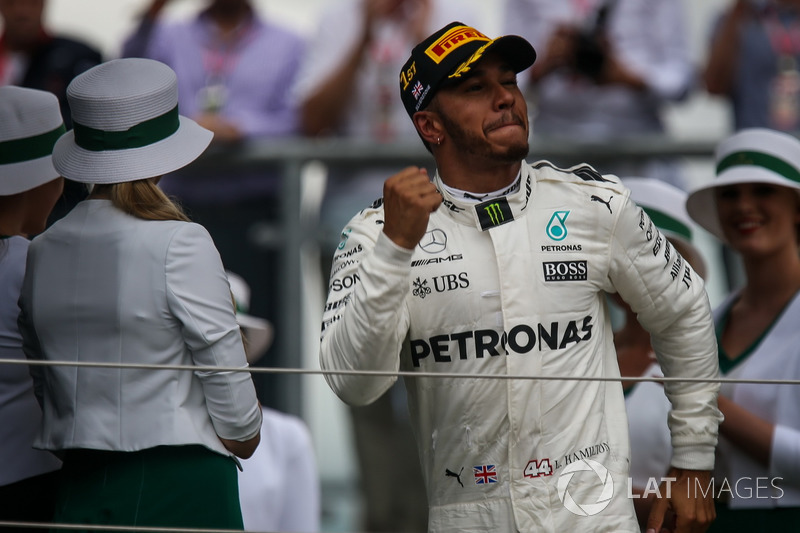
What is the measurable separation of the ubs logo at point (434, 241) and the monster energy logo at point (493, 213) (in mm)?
77

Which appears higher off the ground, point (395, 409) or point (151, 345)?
point (151, 345)

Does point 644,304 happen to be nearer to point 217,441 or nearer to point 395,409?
point 217,441

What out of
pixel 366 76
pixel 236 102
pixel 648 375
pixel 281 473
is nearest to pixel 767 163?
pixel 648 375

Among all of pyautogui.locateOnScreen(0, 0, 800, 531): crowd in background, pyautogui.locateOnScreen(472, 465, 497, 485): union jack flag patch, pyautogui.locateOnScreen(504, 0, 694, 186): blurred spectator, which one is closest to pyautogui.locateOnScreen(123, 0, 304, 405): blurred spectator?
pyautogui.locateOnScreen(0, 0, 800, 531): crowd in background

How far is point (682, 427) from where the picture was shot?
2643 millimetres

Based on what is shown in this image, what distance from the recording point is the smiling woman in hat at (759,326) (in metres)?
A: 2.84

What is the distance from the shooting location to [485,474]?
2.49 meters

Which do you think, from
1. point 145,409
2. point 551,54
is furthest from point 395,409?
point 145,409

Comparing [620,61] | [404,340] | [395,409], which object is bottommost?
[395,409]

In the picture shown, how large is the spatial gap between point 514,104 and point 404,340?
0.50m

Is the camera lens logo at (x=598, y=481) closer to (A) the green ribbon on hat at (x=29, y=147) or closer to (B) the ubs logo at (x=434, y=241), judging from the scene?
(B) the ubs logo at (x=434, y=241)

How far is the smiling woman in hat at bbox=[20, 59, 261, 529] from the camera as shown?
8.11 ft

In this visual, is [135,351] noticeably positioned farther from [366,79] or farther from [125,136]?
[366,79]

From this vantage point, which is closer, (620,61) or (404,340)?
(404,340)
